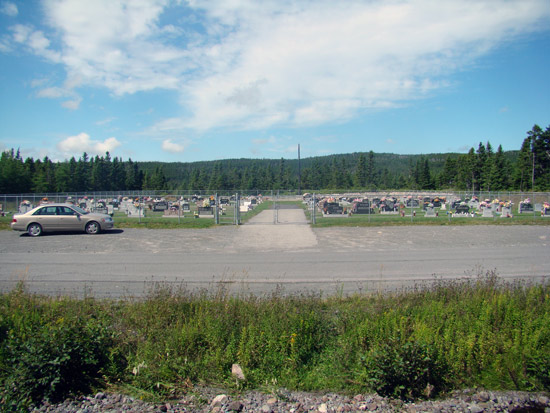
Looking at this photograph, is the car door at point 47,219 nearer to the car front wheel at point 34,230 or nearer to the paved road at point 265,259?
the car front wheel at point 34,230

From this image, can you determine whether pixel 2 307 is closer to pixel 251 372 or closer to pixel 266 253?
pixel 251 372

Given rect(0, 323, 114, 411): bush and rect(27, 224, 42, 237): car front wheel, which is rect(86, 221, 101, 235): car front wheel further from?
rect(0, 323, 114, 411): bush

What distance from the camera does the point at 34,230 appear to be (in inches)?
720

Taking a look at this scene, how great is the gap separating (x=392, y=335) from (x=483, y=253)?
31.6 ft

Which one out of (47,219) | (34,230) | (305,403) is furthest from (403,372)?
(34,230)

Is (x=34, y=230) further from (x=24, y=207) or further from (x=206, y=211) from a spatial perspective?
(x=24, y=207)

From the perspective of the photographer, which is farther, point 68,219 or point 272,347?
point 68,219

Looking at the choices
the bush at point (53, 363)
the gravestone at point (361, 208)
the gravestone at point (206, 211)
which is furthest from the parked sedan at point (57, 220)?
the gravestone at point (361, 208)

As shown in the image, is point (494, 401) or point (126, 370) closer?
point (494, 401)

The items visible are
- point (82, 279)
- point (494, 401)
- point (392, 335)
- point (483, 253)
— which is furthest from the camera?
point (483, 253)

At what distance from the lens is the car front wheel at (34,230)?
59.8ft

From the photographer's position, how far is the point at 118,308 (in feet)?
21.2

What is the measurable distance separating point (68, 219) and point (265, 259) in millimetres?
12496

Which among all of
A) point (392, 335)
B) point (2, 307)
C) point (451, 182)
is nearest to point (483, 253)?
point (392, 335)
